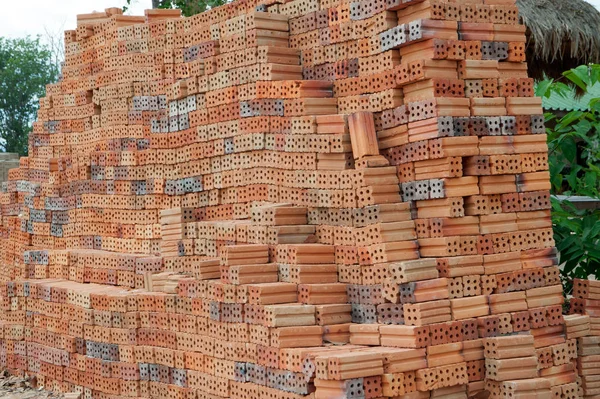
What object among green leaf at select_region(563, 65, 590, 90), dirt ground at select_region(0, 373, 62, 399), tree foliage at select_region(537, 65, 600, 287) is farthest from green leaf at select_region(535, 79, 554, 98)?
dirt ground at select_region(0, 373, 62, 399)

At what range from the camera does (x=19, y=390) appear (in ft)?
37.4

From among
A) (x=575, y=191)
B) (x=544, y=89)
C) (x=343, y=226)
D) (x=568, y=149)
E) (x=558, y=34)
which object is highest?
(x=558, y=34)

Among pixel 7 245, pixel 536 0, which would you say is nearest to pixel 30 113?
pixel 7 245

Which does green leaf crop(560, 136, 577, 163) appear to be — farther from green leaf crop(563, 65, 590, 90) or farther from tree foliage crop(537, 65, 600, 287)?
green leaf crop(563, 65, 590, 90)

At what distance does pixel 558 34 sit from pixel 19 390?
9.16 m

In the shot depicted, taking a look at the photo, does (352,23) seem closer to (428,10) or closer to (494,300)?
(428,10)

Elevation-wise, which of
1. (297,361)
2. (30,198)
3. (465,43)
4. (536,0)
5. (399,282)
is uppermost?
(536,0)

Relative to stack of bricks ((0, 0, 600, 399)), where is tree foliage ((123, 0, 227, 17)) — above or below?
above

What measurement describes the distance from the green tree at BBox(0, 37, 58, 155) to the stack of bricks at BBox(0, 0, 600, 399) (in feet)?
70.6

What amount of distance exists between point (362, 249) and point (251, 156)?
6.14 ft

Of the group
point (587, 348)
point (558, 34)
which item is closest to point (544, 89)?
point (587, 348)

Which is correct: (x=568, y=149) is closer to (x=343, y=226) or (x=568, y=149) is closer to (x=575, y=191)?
(x=575, y=191)

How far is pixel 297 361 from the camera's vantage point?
304 inches

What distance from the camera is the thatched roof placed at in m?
14.2
